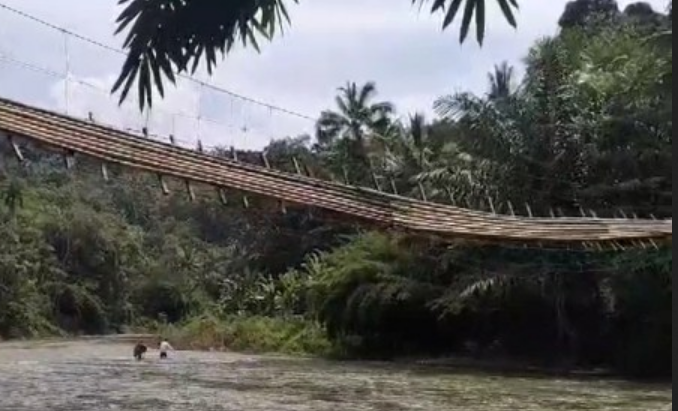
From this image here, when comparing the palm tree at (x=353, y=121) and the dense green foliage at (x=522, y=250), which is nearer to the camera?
the dense green foliage at (x=522, y=250)

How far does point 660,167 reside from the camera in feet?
44.6

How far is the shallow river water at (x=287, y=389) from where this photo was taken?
9.53m

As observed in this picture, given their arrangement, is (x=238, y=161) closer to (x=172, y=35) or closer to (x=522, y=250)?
(x=172, y=35)

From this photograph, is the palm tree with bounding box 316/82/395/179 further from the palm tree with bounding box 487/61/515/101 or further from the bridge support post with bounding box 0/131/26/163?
the bridge support post with bounding box 0/131/26/163

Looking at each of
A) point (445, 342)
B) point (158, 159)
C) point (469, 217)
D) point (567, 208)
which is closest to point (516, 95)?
point (567, 208)

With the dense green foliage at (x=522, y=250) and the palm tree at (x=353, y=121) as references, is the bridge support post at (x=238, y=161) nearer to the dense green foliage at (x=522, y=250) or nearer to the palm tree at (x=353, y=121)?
the dense green foliage at (x=522, y=250)

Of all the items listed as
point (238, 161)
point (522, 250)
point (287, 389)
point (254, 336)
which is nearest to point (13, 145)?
point (238, 161)

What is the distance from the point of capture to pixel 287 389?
11.1 metres

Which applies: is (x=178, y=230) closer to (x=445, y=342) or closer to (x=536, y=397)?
(x=445, y=342)

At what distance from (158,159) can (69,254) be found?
25.1 m

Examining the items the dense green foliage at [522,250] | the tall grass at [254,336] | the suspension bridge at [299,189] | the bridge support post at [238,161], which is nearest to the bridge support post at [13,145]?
the suspension bridge at [299,189]

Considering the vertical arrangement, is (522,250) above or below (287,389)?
above

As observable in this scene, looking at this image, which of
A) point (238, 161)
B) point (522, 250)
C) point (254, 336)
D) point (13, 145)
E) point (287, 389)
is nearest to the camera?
point (13, 145)

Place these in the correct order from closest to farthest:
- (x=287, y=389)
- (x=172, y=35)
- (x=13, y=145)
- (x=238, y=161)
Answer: (x=172, y=35) < (x=13, y=145) < (x=238, y=161) < (x=287, y=389)
